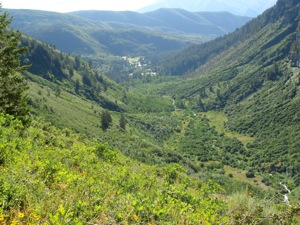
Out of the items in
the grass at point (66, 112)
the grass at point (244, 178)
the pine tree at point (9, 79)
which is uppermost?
the pine tree at point (9, 79)

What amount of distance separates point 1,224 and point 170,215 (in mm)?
4227

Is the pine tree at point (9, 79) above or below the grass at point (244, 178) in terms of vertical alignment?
above

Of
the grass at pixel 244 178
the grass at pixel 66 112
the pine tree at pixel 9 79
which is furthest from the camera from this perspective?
the grass at pixel 244 178

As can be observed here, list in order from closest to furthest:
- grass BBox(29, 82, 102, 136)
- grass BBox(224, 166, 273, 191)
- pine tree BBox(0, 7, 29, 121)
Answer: pine tree BBox(0, 7, 29, 121) < grass BBox(29, 82, 102, 136) < grass BBox(224, 166, 273, 191)

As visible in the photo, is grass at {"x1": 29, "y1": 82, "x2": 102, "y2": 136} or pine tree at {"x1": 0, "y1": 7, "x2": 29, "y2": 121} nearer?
pine tree at {"x1": 0, "y1": 7, "x2": 29, "y2": 121}

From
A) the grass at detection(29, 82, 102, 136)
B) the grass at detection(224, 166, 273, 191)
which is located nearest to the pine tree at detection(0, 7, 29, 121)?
the grass at detection(29, 82, 102, 136)

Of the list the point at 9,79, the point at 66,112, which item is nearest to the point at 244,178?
the point at 66,112

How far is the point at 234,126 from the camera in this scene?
7190 inches

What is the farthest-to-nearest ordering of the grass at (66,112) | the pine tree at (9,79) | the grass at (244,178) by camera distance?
1. the grass at (244,178)
2. the grass at (66,112)
3. the pine tree at (9,79)

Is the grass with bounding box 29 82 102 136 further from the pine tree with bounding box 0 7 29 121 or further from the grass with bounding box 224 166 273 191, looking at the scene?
the pine tree with bounding box 0 7 29 121

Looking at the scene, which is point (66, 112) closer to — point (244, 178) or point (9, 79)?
point (244, 178)

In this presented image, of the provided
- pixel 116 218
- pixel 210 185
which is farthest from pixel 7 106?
pixel 116 218

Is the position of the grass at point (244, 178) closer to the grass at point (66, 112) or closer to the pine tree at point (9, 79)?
the grass at point (66, 112)

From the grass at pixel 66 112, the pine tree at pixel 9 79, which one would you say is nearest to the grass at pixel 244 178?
the grass at pixel 66 112
